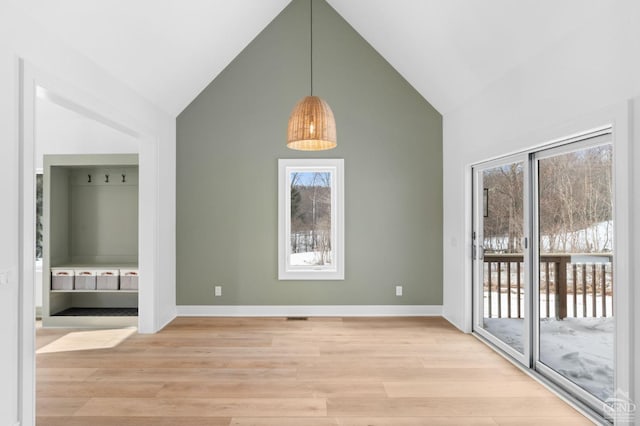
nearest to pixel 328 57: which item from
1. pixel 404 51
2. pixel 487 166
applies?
pixel 404 51

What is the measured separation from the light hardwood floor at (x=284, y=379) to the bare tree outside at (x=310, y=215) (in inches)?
41.4

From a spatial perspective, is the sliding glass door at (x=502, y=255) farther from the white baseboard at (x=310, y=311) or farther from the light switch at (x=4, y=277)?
the light switch at (x=4, y=277)

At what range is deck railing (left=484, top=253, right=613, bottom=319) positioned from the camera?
2.58 m

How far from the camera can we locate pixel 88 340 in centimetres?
414

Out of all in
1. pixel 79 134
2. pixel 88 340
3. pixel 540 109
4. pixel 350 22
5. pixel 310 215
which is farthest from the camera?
pixel 310 215

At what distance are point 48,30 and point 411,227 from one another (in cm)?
420

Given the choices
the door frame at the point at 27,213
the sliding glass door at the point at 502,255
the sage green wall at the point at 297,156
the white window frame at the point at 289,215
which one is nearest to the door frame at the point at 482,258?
the sliding glass door at the point at 502,255

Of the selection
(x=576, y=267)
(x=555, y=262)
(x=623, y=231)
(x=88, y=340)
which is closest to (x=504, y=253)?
(x=555, y=262)

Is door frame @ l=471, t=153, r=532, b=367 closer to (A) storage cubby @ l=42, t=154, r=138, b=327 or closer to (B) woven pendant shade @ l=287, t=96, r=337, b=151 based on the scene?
(B) woven pendant shade @ l=287, t=96, r=337, b=151

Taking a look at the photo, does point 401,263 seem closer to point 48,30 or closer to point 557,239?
point 557,239

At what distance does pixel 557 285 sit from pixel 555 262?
0.60 feet

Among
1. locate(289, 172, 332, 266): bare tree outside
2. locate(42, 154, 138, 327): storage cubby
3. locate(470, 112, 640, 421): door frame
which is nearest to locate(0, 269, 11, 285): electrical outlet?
locate(42, 154, 138, 327): storage cubby

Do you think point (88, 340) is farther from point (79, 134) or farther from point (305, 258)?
point (305, 258)

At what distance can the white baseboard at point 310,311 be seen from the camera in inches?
199
